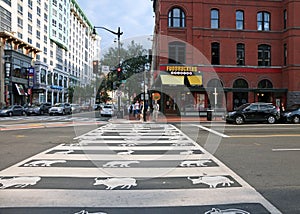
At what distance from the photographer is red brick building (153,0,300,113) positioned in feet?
105

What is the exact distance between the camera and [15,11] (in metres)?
50.4

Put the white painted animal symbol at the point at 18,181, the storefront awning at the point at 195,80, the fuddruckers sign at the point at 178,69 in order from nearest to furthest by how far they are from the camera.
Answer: the white painted animal symbol at the point at 18,181
the storefront awning at the point at 195,80
the fuddruckers sign at the point at 178,69

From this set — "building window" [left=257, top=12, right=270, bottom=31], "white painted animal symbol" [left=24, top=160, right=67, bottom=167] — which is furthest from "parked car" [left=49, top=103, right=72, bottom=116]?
"white painted animal symbol" [left=24, top=160, right=67, bottom=167]

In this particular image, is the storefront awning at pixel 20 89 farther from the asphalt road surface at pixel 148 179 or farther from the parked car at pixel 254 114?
the asphalt road surface at pixel 148 179

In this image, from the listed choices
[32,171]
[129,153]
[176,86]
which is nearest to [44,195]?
[32,171]

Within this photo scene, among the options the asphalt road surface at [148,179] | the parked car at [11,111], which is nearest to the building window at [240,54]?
the asphalt road surface at [148,179]

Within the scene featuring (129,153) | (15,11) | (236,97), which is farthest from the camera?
(15,11)

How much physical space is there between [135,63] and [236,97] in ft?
40.0

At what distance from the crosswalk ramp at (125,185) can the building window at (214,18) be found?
87.0 feet

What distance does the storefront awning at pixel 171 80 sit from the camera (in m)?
29.8

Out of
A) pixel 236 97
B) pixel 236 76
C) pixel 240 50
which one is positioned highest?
pixel 240 50

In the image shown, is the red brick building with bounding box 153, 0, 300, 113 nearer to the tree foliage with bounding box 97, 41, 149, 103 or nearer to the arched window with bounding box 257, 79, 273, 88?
the arched window with bounding box 257, 79, 273, 88

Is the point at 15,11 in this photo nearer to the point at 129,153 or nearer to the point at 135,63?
the point at 135,63

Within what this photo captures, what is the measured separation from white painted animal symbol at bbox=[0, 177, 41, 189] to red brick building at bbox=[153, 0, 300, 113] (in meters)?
25.5
